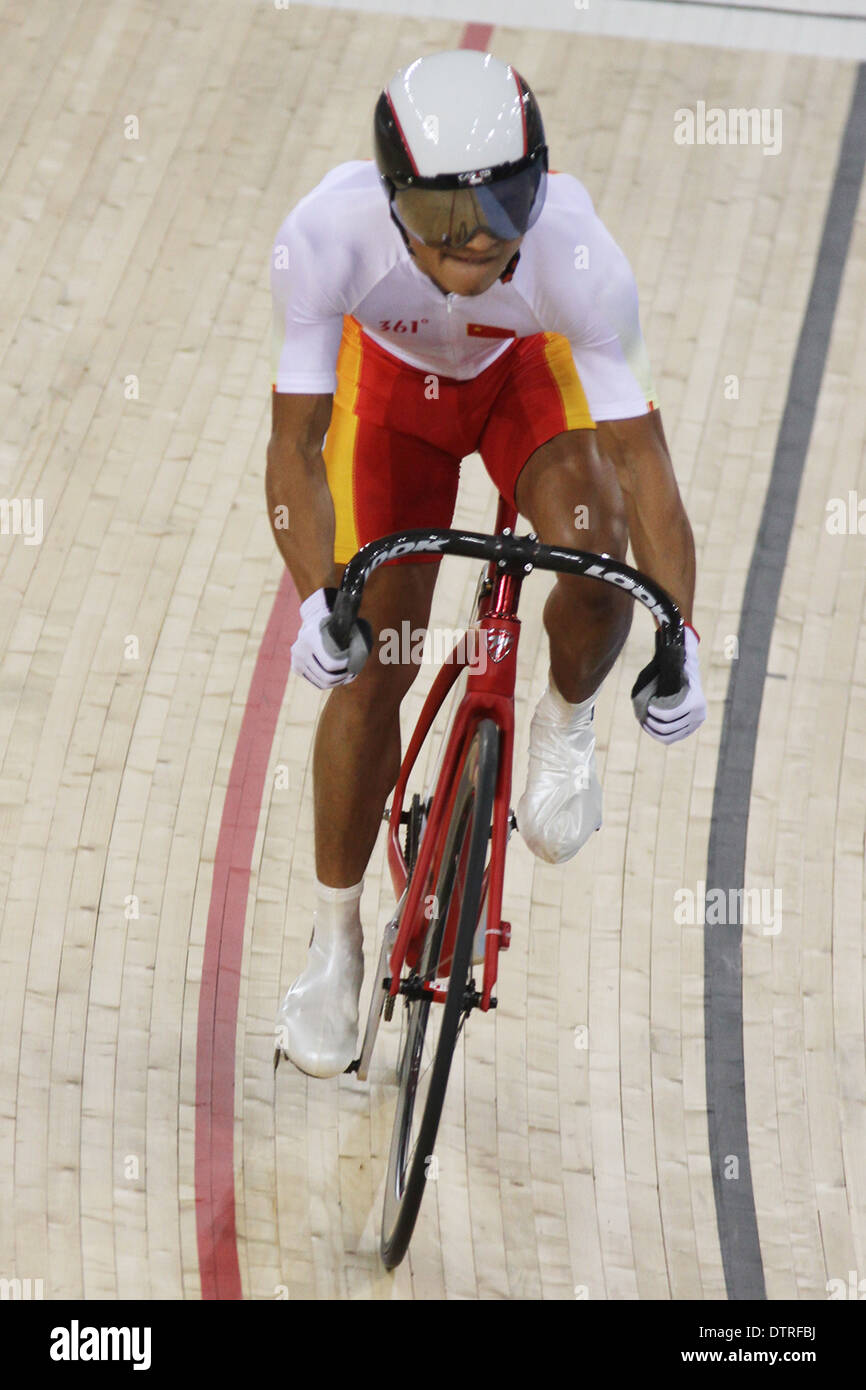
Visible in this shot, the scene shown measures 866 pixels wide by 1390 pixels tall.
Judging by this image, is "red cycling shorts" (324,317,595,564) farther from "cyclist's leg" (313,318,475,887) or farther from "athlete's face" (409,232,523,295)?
"athlete's face" (409,232,523,295)

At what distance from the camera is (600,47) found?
533 centimetres

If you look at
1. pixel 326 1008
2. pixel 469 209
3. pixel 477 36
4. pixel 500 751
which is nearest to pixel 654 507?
pixel 500 751

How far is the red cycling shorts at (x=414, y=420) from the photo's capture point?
2615 millimetres

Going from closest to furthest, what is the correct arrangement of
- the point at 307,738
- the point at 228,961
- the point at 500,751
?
the point at 500,751 → the point at 228,961 → the point at 307,738

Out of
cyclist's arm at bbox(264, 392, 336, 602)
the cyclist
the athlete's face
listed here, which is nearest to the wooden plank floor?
the cyclist

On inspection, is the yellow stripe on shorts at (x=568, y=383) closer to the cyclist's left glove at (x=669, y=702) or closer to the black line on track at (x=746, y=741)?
the cyclist's left glove at (x=669, y=702)

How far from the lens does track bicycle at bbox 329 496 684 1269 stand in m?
2.10

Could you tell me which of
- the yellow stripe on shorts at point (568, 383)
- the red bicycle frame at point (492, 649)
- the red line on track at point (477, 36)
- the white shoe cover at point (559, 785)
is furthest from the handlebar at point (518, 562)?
the red line on track at point (477, 36)

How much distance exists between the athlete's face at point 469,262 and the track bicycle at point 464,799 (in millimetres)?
345

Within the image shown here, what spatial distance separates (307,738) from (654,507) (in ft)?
4.94

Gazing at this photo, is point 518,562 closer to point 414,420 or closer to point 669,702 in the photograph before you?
point 669,702

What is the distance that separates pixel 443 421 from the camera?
8.72ft

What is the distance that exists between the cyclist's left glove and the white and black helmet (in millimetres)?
623

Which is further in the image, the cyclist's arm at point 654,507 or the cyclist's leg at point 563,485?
the cyclist's leg at point 563,485
